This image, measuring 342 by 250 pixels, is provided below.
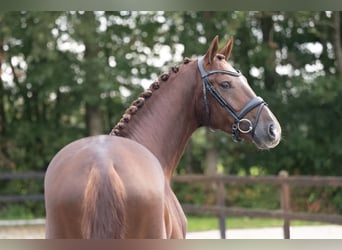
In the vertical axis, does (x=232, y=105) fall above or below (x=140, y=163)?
above

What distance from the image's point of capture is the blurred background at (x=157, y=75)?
9781mm

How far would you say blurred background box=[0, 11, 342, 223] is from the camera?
978cm

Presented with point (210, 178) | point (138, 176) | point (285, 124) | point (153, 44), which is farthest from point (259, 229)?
point (138, 176)

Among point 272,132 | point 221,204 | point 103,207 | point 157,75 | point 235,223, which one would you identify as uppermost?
point 157,75

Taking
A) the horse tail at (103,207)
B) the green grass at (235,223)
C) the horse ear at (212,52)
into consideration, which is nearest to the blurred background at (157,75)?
the green grass at (235,223)

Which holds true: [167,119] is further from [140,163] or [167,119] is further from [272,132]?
[140,163]

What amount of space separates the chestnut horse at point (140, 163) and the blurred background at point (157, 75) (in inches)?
277

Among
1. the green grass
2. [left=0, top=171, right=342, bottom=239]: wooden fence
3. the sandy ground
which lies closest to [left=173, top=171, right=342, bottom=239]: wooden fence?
[left=0, top=171, right=342, bottom=239]: wooden fence

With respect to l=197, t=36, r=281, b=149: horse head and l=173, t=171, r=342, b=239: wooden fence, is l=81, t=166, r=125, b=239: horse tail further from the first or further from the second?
l=173, t=171, r=342, b=239: wooden fence

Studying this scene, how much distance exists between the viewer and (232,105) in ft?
7.93

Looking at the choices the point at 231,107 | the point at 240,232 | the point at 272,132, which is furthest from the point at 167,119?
the point at 240,232

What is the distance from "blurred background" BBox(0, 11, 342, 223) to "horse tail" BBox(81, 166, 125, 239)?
790 centimetres

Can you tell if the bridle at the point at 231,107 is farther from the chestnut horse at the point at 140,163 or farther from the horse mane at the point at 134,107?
the horse mane at the point at 134,107

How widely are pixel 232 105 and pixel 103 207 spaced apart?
38.9 inches
